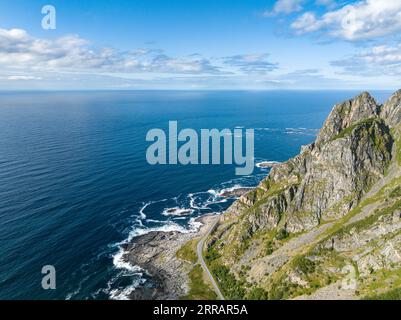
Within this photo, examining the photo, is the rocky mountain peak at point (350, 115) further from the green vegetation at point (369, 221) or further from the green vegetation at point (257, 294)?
the green vegetation at point (257, 294)

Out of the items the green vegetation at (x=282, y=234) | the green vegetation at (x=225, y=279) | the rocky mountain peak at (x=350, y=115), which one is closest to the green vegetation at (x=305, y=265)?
the green vegetation at (x=282, y=234)

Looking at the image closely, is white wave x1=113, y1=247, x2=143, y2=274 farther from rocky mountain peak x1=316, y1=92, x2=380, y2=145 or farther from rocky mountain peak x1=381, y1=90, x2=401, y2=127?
rocky mountain peak x1=381, y1=90, x2=401, y2=127

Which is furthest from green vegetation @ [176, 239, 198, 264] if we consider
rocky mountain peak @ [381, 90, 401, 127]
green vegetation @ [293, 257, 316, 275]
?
rocky mountain peak @ [381, 90, 401, 127]

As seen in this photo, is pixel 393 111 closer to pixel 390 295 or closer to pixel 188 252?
pixel 390 295

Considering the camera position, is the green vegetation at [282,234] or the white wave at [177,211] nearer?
the green vegetation at [282,234]

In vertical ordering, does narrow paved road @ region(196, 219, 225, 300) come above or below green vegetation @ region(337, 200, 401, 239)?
below

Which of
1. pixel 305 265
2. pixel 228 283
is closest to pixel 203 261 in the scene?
pixel 228 283
